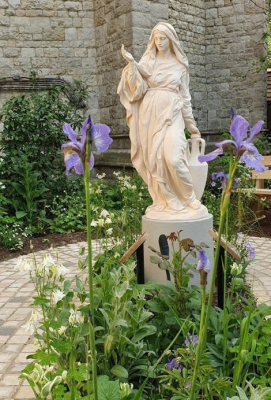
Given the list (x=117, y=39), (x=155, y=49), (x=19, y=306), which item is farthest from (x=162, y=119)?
(x=117, y=39)

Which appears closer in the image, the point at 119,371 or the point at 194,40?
the point at 119,371

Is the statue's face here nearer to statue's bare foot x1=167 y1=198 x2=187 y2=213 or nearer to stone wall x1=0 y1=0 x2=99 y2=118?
statue's bare foot x1=167 y1=198 x2=187 y2=213

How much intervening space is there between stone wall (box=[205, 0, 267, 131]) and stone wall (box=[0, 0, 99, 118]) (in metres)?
3.45

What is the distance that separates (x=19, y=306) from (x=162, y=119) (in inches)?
79.0

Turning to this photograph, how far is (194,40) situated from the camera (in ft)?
37.2

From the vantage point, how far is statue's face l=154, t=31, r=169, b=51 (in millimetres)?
3699

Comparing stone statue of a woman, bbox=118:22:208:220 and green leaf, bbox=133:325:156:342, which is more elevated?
stone statue of a woman, bbox=118:22:208:220

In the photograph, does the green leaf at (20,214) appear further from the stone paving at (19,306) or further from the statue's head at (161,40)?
the statue's head at (161,40)

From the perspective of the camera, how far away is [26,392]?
94.8 inches

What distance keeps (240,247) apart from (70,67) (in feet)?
23.2

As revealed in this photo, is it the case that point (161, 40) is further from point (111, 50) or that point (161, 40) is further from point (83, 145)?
point (111, 50)

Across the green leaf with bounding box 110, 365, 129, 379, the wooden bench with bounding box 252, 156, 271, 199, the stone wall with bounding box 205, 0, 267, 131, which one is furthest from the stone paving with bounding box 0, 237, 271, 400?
the stone wall with bounding box 205, 0, 267, 131

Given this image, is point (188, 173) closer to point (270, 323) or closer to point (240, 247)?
point (240, 247)

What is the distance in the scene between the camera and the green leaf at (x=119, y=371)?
6.47ft
